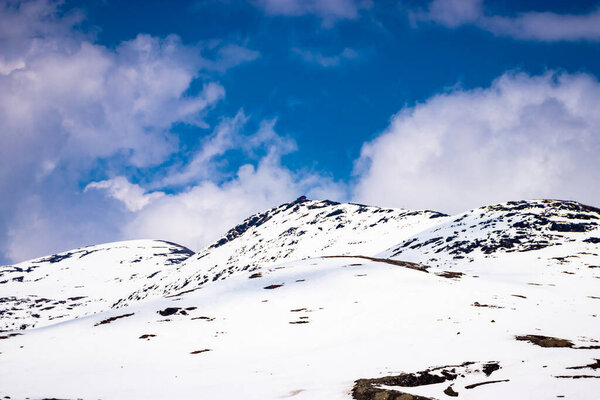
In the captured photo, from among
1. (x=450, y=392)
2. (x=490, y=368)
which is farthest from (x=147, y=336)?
(x=490, y=368)

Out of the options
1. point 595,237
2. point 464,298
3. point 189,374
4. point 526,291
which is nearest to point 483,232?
point 595,237

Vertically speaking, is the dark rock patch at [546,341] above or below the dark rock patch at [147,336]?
below

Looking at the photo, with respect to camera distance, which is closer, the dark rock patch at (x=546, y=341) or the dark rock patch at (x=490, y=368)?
the dark rock patch at (x=490, y=368)

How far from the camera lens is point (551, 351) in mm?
19172

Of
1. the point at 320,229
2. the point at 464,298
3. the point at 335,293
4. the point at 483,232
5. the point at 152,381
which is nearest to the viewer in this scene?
the point at 152,381

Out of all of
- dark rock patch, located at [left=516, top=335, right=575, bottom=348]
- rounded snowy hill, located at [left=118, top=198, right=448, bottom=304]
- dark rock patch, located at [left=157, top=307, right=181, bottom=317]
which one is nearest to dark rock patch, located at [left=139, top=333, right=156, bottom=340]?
dark rock patch, located at [left=157, top=307, right=181, bottom=317]

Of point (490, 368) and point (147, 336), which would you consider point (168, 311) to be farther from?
point (490, 368)

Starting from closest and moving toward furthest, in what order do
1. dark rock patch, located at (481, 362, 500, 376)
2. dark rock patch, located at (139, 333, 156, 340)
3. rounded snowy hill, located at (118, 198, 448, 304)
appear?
1. dark rock patch, located at (481, 362, 500, 376)
2. dark rock patch, located at (139, 333, 156, 340)
3. rounded snowy hill, located at (118, 198, 448, 304)

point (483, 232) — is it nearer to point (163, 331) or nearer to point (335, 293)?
point (335, 293)

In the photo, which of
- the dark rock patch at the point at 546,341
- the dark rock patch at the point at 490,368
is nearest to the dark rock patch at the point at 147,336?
the dark rock patch at the point at 490,368

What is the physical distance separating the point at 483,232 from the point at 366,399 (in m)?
97.5

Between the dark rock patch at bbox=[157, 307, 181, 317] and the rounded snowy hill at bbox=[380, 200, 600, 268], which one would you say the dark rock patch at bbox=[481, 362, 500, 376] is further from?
the rounded snowy hill at bbox=[380, 200, 600, 268]

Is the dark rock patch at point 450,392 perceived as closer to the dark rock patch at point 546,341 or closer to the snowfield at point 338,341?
the snowfield at point 338,341

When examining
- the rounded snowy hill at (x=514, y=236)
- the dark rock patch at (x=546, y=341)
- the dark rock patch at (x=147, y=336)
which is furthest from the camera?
the rounded snowy hill at (x=514, y=236)
